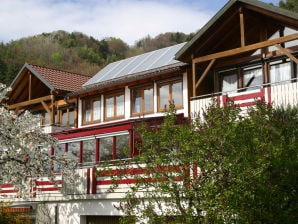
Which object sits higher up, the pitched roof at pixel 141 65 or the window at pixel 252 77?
the pitched roof at pixel 141 65

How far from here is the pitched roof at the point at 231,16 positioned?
739 inches

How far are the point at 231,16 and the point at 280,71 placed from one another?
2.88 metres

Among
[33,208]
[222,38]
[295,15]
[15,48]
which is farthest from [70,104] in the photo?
[15,48]

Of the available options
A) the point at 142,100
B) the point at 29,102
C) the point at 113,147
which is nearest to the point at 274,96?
the point at 113,147

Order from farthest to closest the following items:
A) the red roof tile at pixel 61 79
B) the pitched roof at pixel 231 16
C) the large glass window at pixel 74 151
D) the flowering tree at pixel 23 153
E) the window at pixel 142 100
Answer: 1. the red roof tile at pixel 61 79
2. the large glass window at pixel 74 151
3. the window at pixel 142 100
4. the flowering tree at pixel 23 153
5. the pitched roof at pixel 231 16

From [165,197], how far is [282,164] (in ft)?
9.10

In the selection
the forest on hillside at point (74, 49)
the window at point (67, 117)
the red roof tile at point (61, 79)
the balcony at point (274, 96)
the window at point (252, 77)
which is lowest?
the balcony at point (274, 96)

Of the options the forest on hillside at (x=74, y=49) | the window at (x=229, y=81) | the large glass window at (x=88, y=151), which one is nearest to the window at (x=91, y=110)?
→ the large glass window at (x=88, y=151)

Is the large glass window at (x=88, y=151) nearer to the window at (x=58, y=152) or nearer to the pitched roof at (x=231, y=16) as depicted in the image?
the window at (x=58, y=152)

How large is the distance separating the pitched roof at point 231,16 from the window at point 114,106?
5.42 m

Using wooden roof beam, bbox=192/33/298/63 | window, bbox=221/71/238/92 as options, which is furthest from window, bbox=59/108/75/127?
wooden roof beam, bbox=192/33/298/63

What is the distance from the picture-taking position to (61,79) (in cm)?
2973

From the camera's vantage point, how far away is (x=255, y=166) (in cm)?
1077

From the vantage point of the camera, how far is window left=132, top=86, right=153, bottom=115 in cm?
2436
